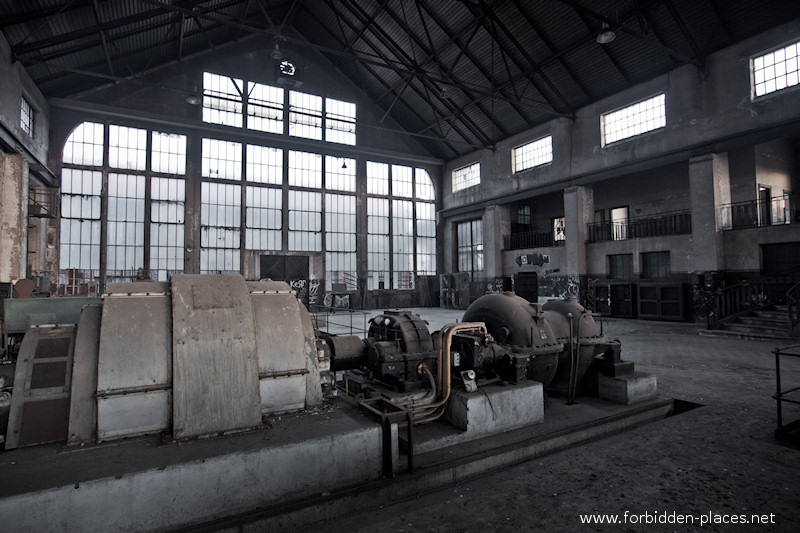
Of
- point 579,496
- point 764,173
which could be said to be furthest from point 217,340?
point 764,173

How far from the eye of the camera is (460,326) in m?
4.85

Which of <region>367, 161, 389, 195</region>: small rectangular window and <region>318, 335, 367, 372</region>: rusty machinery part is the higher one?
<region>367, 161, 389, 195</region>: small rectangular window

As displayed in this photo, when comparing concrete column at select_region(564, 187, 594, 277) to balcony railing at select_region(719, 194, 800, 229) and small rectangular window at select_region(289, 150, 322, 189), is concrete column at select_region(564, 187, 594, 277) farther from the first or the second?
small rectangular window at select_region(289, 150, 322, 189)

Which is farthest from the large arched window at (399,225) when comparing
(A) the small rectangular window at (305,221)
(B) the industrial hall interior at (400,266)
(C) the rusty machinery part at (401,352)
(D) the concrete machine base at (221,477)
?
(D) the concrete machine base at (221,477)

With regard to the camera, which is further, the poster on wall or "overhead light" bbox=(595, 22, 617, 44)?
the poster on wall

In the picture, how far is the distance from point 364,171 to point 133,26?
11999 mm

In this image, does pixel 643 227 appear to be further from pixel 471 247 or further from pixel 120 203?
pixel 120 203

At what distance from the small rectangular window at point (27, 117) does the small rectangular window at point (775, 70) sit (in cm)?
2368

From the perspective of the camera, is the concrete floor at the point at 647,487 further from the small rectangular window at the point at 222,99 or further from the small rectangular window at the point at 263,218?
the small rectangular window at the point at 222,99

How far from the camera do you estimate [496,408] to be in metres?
4.46

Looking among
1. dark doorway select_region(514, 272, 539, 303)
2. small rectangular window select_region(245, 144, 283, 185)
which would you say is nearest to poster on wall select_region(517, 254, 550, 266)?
dark doorway select_region(514, 272, 539, 303)

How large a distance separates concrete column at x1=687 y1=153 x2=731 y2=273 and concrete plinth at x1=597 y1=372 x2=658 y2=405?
10152 mm

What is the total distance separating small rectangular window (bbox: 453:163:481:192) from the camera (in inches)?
944

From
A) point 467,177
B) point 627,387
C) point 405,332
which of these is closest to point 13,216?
point 405,332
